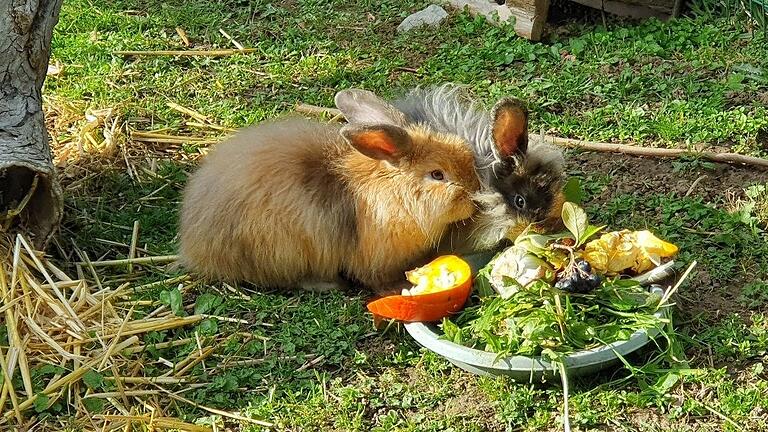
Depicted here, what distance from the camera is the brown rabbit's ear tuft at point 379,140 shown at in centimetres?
454

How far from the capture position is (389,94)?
6.62 metres

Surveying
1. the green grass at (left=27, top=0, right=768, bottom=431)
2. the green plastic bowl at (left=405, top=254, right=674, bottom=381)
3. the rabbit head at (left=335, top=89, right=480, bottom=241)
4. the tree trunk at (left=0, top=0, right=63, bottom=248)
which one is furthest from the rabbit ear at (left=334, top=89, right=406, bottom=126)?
the tree trunk at (left=0, top=0, right=63, bottom=248)

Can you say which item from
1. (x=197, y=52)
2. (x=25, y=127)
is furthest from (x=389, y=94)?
(x=25, y=127)

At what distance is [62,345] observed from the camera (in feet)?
15.0

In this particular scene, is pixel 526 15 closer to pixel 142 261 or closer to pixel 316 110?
pixel 316 110

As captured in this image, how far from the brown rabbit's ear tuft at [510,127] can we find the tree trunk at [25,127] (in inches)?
88.5

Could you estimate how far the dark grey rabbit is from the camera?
455cm

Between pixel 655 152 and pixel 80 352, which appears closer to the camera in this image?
pixel 80 352

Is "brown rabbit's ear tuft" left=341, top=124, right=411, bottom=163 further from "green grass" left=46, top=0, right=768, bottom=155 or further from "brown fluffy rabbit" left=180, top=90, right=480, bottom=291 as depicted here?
"green grass" left=46, top=0, right=768, bottom=155

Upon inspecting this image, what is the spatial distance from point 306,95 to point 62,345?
109 inches

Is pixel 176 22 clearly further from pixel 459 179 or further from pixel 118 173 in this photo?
pixel 459 179

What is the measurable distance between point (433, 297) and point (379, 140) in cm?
78

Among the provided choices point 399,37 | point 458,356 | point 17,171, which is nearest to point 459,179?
point 458,356

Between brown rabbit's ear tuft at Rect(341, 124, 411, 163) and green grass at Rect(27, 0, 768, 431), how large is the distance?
0.75 meters
